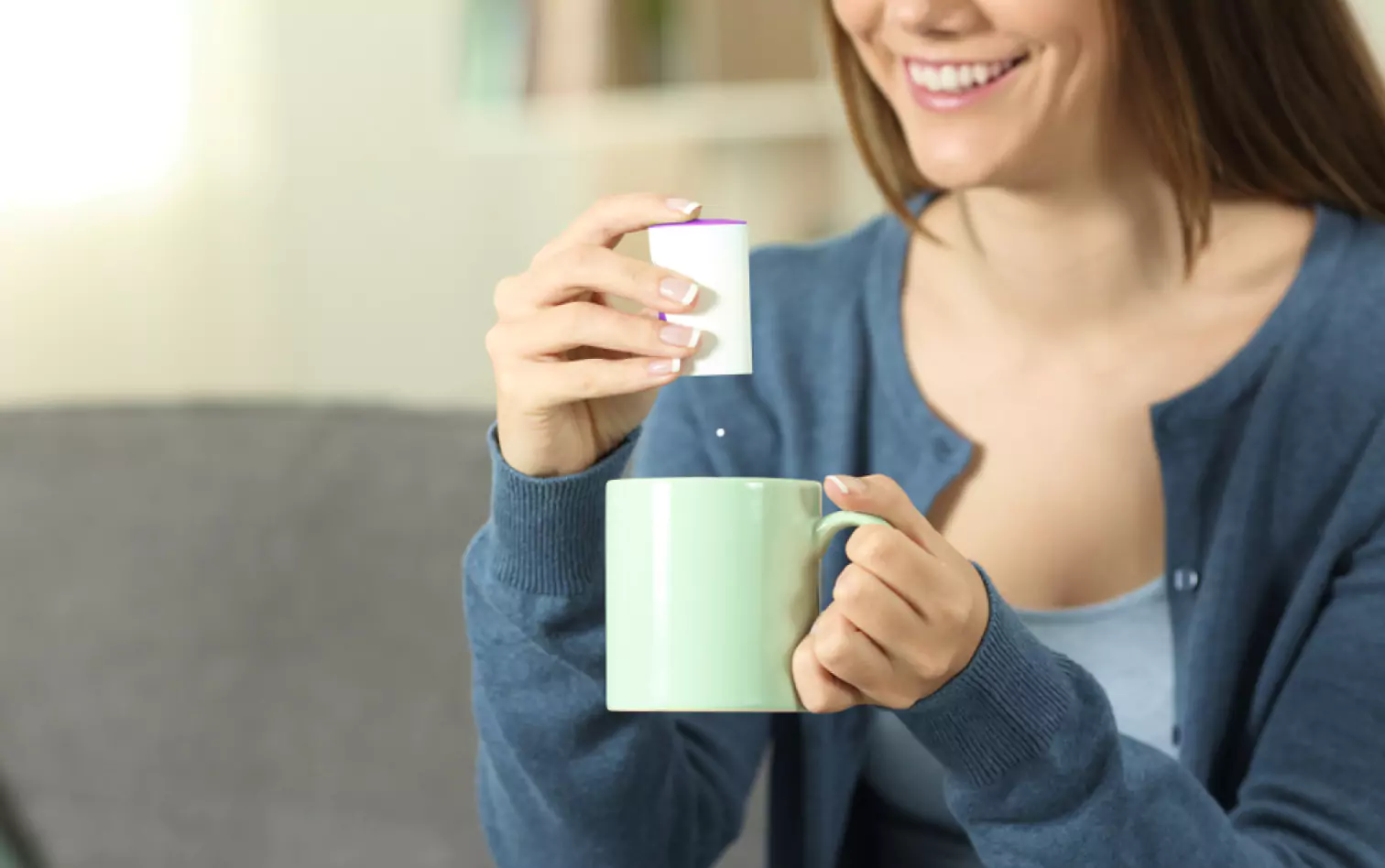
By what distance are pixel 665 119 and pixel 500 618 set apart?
192cm

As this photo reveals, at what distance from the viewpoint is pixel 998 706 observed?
743 mm

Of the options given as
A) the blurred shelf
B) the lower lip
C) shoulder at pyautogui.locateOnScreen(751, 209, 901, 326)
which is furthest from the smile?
the blurred shelf

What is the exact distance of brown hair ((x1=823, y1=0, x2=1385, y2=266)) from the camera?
100 cm

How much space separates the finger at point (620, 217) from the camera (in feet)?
2.54

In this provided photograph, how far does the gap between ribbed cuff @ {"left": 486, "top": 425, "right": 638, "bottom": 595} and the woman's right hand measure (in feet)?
0.03

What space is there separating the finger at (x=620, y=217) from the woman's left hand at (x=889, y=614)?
178 mm

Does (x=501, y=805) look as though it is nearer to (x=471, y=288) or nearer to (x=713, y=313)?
(x=713, y=313)

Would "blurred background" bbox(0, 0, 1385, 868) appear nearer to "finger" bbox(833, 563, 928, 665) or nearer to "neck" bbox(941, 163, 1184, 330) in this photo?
"neck" bbox(941, 163, 1184, 330)

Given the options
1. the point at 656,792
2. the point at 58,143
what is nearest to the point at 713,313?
the point at 656,792

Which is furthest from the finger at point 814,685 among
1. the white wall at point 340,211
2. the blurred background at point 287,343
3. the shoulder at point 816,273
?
the white wall at point 340,211

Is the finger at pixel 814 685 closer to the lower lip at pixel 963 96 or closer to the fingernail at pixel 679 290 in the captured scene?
the fingernail at pixel 679 290

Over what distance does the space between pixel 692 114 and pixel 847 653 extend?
2.12 meters

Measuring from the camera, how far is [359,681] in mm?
1326

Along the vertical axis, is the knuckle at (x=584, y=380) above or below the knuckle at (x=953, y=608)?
above
